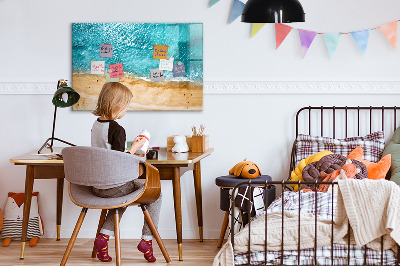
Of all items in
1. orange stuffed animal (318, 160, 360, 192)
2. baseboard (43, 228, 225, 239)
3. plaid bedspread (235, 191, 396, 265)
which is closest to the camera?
plaid bedspread (235, 191, 396, 265)

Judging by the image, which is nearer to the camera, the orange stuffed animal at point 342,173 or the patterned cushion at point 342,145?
the orange stuffed animal at point 342,173

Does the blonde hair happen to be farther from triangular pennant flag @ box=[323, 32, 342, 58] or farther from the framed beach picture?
triangular pennant flag @ box=[323, 32, 342, 58]

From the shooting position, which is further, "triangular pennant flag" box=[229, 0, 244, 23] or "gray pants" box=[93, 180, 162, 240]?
"triangular pennant flag" box=[229, 0, 244, 23]

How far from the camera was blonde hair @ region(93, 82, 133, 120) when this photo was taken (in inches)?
140

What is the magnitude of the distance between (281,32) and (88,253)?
2.02 meters

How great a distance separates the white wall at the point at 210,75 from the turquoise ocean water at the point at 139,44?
0.18 feet

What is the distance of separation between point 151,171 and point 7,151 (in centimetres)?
151

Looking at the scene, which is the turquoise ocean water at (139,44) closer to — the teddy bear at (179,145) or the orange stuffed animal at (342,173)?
the teddy bear at (179,145)

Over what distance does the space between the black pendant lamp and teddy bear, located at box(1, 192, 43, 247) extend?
86.6 inches

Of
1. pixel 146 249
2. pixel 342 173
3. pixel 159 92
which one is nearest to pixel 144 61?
pixel 159 92

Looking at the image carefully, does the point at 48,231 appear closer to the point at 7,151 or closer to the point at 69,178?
the point at 7,151

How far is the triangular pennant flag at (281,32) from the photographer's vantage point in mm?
4406

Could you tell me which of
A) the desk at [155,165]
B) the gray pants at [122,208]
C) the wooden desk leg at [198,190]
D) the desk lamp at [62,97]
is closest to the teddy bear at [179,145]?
the desk at [155,165]

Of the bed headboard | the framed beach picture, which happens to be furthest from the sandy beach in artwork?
the bed headboard
